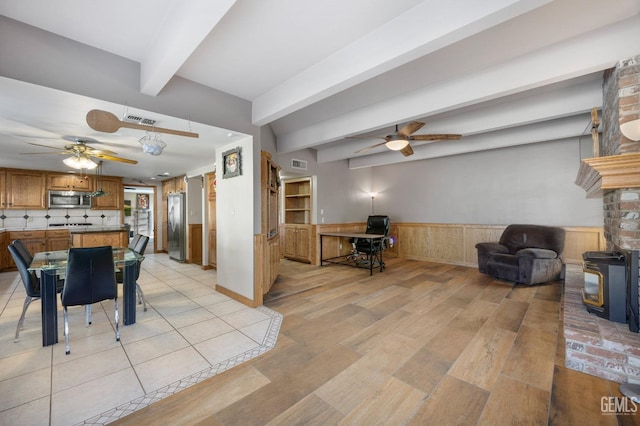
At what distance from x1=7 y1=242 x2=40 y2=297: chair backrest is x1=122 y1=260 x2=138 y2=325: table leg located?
0.71 metres

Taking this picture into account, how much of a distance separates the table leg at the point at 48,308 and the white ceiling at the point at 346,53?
158 centimetres

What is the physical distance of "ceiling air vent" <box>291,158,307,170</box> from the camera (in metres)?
5.49

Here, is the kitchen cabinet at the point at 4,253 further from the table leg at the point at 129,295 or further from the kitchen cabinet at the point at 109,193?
the table leg at the point at 129,295

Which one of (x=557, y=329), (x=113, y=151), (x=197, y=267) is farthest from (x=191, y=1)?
(x=197, y=267)

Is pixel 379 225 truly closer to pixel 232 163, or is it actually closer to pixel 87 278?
pixel 232 163

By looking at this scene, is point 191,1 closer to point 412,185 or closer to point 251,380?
point 251,380

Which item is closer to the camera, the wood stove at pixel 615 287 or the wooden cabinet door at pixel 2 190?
the wood stove at pixel 615 287

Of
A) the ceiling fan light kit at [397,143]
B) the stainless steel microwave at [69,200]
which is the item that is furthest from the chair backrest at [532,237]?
the stainless steel microwave at [69,200]

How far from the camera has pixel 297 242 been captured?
6.40 m

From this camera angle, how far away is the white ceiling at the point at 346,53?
1741 mm

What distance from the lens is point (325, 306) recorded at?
335 centimetres

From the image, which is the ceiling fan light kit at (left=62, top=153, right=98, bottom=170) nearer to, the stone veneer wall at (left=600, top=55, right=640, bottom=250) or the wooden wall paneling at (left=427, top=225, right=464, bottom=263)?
the stone veneer wall at (left=600, top=55, right=640, bottom=250)

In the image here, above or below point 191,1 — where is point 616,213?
below

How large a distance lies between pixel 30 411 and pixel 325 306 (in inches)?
101
